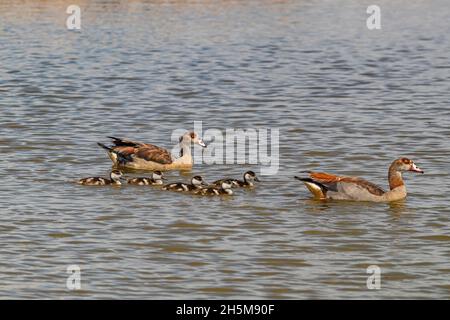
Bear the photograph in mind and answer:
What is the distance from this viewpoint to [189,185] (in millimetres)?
17547

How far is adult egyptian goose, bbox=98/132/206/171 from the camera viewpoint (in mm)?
19391

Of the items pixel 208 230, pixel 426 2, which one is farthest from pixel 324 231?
pixel 426 2

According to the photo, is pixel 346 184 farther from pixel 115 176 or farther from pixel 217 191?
pixel 115 176

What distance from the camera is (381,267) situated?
13.7 metres

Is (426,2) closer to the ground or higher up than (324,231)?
higher up

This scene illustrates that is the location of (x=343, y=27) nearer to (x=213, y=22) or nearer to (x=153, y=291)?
(x=213, y=22)

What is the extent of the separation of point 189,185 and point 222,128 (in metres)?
5.54

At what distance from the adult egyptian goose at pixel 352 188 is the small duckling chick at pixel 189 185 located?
4.72 feet

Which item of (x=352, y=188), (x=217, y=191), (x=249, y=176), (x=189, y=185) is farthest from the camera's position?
(x=249, y=176)

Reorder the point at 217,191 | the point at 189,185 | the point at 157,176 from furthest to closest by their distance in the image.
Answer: the point at 157,176 < the point at 189,185 < the point at 217,191

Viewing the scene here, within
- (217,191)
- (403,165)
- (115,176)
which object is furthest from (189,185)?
(403,165)

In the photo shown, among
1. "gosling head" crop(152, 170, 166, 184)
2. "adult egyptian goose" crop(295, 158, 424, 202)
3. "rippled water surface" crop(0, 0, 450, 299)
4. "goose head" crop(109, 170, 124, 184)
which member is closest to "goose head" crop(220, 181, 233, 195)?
"rippled water surface" crop(0, 0, 450, 299)

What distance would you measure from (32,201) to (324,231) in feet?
13.5

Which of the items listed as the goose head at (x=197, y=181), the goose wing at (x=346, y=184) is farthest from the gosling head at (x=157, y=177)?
the goose wing at (x=346, y=184)
